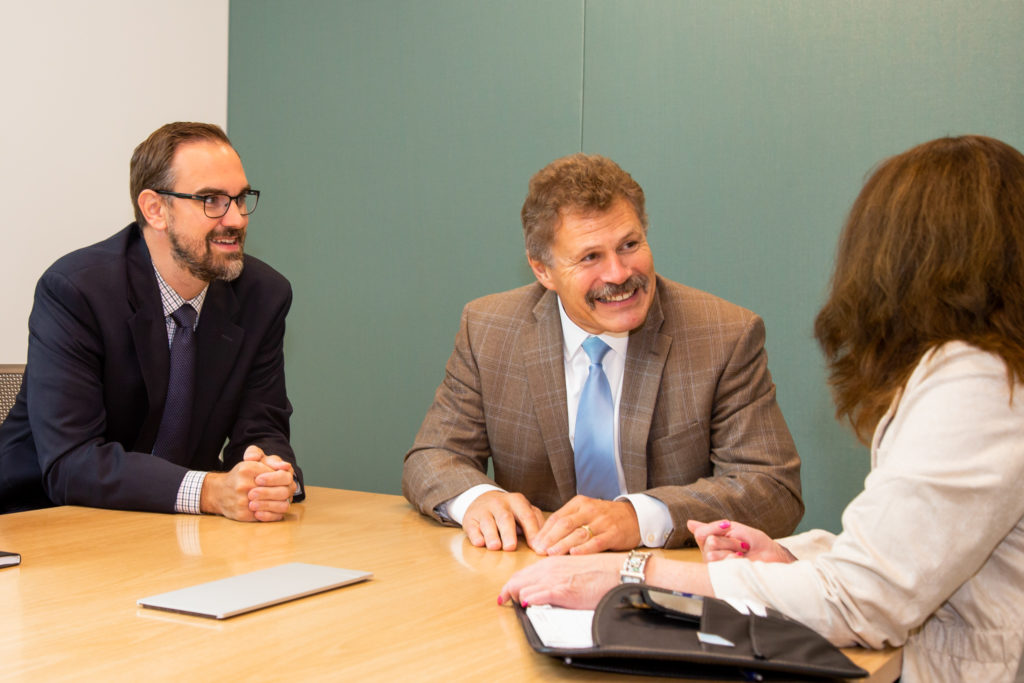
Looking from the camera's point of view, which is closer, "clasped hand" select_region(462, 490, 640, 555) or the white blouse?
the white blouse

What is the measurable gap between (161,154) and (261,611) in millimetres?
1692

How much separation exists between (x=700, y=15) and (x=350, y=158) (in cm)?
164

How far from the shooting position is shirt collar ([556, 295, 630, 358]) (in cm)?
225

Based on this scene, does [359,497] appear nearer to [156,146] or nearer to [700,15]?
[156,146]

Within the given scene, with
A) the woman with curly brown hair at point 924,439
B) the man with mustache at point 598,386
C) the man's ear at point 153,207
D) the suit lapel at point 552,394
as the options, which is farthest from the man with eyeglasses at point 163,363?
the woman with curly brown hair at point 924,439

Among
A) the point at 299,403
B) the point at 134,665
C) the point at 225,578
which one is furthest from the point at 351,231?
the point at 134,665

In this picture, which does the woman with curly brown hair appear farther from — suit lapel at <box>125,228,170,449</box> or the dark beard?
the dark beard

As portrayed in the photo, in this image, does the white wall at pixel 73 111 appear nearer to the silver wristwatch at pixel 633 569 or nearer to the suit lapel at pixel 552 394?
the suit lapel at pixel 552 394

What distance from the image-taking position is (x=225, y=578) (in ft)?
4.74

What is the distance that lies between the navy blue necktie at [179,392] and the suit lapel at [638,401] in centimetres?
112

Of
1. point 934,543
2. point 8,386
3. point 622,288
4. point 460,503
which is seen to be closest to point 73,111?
point 8,386

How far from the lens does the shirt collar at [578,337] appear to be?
225cm

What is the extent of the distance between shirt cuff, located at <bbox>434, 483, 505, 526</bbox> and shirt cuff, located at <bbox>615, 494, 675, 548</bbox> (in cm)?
30

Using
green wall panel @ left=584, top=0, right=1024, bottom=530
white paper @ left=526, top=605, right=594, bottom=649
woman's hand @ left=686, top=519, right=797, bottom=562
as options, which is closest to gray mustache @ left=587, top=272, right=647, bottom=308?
woman's hand @ left=686, top=519, right=797, bottom=562
